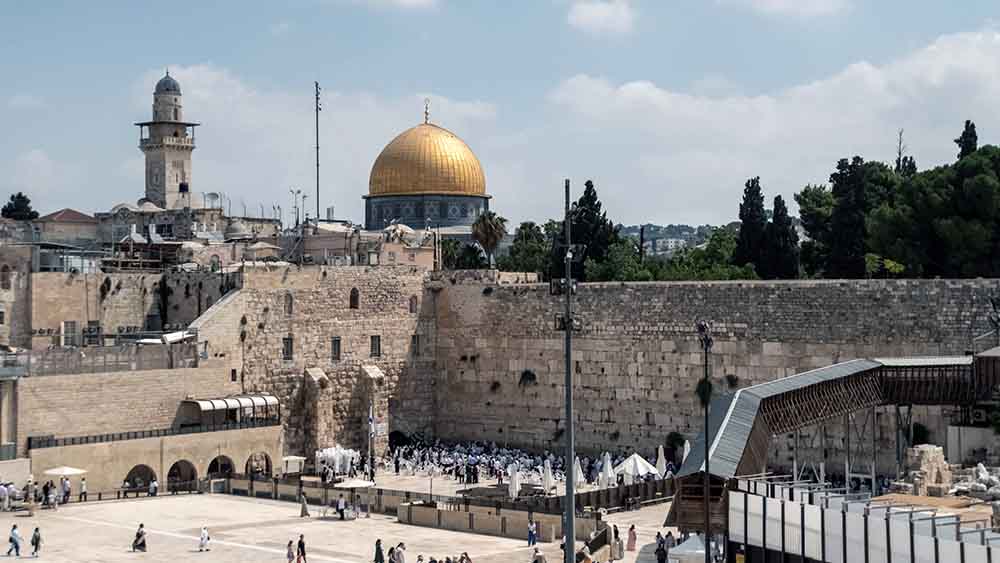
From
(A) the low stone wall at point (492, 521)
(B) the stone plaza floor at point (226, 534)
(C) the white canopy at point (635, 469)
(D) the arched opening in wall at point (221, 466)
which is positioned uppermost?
(C) the white canopy at point (635, 469)

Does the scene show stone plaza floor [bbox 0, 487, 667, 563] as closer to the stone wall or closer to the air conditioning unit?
the stone wall

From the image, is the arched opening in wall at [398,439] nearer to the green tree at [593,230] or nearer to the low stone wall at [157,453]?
the low stone wall at [157,453]

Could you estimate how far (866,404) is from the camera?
30.5 m

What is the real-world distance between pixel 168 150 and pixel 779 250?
2861cm

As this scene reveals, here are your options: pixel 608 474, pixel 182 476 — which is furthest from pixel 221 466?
pixel 608 474

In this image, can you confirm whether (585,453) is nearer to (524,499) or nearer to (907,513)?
(524,499)

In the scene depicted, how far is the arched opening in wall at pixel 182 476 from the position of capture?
36.2m

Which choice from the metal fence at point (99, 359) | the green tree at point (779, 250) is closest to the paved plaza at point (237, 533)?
the metal fence at point (99, 359)

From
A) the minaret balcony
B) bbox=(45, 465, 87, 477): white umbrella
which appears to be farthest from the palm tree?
bbox=(45, 465, 87, 477): white umbrella

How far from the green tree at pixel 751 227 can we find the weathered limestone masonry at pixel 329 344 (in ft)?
47.9

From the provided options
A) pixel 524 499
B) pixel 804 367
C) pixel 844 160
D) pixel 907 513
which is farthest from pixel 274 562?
pixel 844 160

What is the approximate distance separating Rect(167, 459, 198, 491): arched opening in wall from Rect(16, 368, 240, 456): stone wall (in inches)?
44.5

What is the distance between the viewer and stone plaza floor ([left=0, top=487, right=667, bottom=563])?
27375mm

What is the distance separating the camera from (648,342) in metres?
40.3
